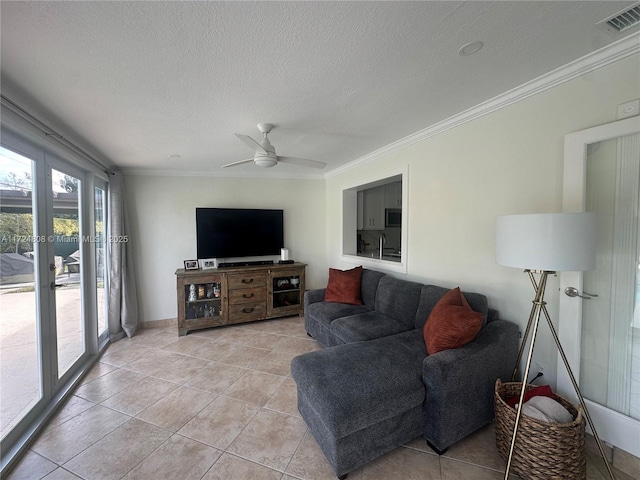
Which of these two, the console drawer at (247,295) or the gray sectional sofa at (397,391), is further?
the console drawer at (247,295)

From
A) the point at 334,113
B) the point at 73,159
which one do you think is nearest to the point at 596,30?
the point at 334,113

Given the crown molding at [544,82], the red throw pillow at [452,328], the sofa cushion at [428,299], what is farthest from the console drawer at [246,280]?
the crown molding at [544,82]

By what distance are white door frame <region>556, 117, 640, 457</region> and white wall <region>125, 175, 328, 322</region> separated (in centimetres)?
353

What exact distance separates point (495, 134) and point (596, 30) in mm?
785

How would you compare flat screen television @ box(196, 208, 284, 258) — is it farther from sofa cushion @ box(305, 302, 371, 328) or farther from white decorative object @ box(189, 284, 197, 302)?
sofa cushion @ box(305, 302, 371, 328)

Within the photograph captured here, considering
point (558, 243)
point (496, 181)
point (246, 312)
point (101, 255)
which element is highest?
point (496, 181)

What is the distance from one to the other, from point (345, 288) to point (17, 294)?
9.29 ft

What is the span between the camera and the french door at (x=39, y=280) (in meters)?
1.71

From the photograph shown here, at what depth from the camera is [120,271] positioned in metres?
3.48

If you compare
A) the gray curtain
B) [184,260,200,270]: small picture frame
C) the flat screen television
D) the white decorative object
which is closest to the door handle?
the flat screen television

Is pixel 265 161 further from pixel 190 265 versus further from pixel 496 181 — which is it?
pixel 190 265

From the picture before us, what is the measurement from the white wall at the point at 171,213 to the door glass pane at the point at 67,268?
114 centimetres

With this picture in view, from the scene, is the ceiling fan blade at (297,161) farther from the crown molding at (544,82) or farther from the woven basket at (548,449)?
the woven basket at (548,449)

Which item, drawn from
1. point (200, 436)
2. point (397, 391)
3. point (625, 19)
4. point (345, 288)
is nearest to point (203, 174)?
point (345, 288)
